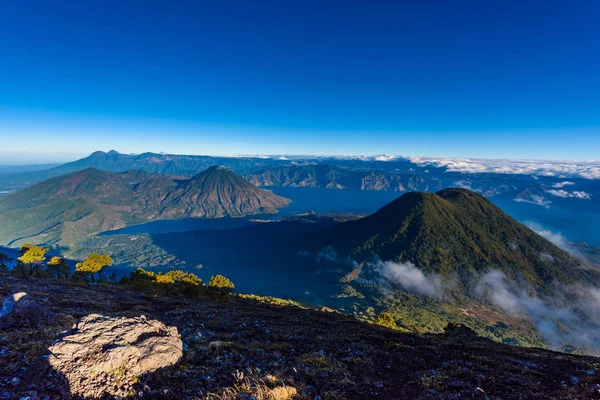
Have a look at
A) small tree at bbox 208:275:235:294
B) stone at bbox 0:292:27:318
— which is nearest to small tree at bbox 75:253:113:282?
small tree at bbox 208:275:235:294

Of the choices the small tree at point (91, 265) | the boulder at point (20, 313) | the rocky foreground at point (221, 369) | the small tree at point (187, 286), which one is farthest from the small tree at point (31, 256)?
the rocky foreground at point (221, 369)

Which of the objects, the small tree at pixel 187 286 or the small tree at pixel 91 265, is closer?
the small tree at pixel 187 286

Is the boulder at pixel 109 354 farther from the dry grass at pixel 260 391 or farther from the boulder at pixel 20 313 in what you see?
the boulder at pixel 20 313

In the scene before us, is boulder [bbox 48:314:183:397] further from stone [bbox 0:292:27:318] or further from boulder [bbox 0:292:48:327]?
stone [bbox 0:292:27:318]

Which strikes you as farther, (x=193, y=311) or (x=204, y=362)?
(x=193, y=311)

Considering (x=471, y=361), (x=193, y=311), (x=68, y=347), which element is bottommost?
(x=193, y=311)

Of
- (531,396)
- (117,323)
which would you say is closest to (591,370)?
(531,396)

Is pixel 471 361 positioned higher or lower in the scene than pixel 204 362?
lower

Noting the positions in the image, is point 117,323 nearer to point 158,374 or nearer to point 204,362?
point 158,374

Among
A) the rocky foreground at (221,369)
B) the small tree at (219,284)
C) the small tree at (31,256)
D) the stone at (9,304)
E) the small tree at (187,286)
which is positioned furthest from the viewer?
the small tree at (219,284)
